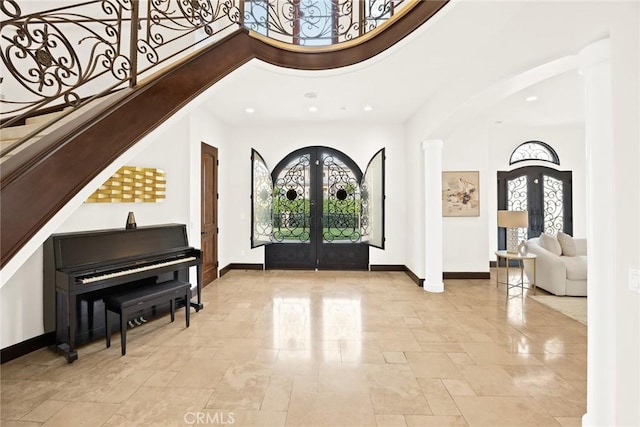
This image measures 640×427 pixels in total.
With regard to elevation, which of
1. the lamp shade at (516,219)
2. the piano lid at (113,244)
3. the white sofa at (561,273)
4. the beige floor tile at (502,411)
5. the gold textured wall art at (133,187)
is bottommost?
the beige floor tile at (502,411)

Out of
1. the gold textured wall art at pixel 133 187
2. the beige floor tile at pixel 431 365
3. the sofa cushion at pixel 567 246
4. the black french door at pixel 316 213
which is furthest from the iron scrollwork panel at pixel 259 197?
the sofa cushion at pixel 567 246

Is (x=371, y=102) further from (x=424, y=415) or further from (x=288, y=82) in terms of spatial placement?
(x=424, y=415)

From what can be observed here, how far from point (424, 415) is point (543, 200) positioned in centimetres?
691

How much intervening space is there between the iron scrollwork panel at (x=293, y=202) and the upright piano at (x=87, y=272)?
3.02m

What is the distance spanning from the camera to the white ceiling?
2.25 metres

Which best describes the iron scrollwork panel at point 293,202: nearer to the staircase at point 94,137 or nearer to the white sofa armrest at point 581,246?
the staircase at point 94,137

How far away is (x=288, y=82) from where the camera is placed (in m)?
4.14

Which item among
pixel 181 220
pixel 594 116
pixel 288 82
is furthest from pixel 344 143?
pixel 594 116

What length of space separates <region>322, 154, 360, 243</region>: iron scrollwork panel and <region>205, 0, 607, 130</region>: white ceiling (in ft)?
3.24

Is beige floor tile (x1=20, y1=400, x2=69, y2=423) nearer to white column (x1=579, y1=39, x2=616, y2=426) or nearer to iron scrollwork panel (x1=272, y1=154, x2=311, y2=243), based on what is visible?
white column (x1=579, y1=39, x2=616, y2=426)

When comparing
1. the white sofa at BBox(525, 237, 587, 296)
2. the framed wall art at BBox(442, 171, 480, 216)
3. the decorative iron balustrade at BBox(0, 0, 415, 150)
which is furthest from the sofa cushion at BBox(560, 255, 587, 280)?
the decorative iron balustrade at BBox(0, 0, 415, 150)

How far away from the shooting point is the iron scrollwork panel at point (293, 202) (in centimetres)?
646

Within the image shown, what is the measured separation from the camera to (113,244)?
3277 mm

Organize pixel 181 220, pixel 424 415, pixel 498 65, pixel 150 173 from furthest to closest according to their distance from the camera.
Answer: pixel 181 220
pixel 150 173
pixel 498 65
pixel 424 415
